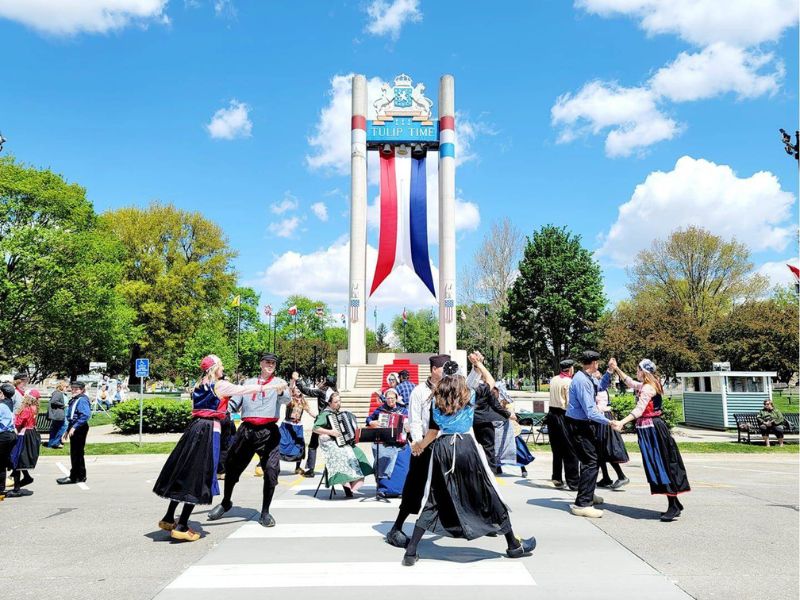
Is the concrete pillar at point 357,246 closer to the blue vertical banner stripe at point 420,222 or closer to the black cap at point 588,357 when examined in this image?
Result: the blue vertical banner stripe at point 420,222

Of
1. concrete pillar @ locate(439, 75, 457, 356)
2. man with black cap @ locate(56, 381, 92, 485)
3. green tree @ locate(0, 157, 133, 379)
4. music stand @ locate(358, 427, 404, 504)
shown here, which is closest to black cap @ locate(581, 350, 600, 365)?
music stand @ locate(358, 427, 404, 504)

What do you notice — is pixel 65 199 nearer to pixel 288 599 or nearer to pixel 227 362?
pixel 227 362

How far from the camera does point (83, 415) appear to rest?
10.6 meters

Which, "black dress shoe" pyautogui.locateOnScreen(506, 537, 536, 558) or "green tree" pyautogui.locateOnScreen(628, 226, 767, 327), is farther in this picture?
"green tree" pyautogui.locateOnScreen(628, 226, 767, 327)

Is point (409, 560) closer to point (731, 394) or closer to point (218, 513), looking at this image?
point (218, 513)

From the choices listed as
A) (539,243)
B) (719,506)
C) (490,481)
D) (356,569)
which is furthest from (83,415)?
(539,243)

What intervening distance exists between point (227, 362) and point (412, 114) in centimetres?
2697

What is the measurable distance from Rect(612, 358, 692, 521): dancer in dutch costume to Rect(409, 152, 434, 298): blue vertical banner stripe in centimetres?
2939

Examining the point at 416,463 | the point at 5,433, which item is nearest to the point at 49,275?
the point at 5,433

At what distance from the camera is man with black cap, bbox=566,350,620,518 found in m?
7.71

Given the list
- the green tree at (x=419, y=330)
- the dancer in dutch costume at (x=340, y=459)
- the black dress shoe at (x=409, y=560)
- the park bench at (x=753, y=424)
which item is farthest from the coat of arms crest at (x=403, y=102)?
the green tree at (x=419, y=330)

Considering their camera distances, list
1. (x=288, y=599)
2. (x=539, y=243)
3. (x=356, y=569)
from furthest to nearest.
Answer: (x=539, y=243) → (x=356, y=569) → (x=288, y=599)

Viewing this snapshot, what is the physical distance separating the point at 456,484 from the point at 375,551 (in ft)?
3.96

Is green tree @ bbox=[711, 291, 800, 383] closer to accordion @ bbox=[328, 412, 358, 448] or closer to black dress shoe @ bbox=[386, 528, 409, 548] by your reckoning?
accordion @ bbox=[328, 412, 358, 448]
